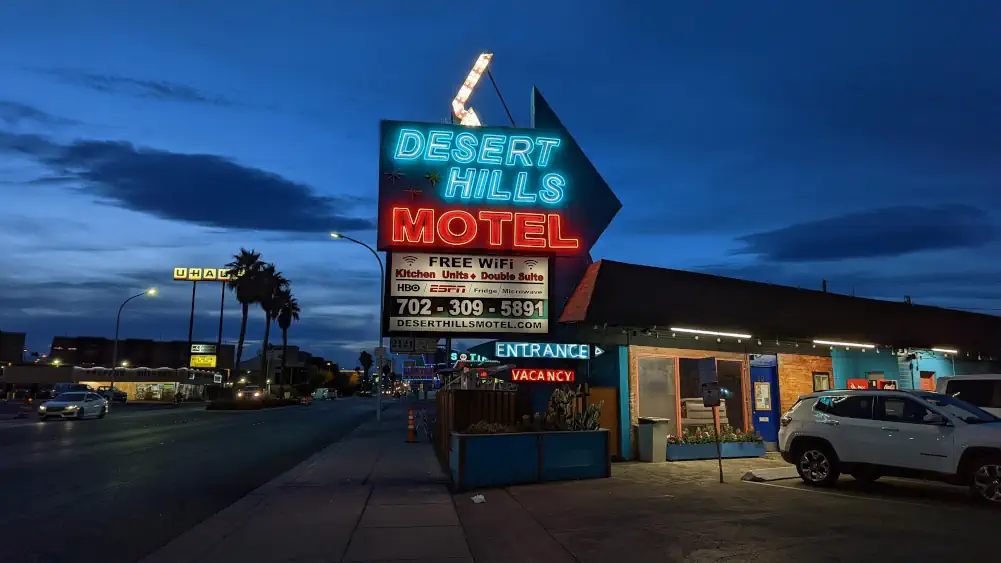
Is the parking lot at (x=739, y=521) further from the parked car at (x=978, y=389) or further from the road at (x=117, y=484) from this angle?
the road at (x=117, y=484)

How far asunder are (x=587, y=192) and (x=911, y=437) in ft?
37.4

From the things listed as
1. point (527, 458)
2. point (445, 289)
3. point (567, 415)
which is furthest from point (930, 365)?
point (445, 289)

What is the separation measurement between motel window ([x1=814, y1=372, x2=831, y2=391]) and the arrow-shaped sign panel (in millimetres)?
8329

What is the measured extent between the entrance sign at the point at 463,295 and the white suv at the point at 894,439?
623 cm

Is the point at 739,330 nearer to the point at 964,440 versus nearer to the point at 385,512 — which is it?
the point at 964,440

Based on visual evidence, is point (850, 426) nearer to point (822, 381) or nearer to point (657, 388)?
point (657, 388)

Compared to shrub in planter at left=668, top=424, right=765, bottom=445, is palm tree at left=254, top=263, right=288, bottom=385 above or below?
above

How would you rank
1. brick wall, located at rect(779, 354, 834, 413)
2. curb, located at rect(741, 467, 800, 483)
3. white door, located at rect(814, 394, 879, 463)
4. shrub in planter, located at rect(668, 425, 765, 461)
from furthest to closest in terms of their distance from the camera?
brick wall, located at rect(779, 354, 834, 413) < shrub in planter, located at rect(668, 425, 765, 461) < curb, located at rect(741, 467, 800, 483) < white door, located at rect(814, 394, 879, 463)

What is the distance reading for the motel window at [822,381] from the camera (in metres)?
19.5

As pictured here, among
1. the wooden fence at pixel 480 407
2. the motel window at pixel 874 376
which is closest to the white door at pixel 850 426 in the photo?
the wooden fence at pixel 480 407

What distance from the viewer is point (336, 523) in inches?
340

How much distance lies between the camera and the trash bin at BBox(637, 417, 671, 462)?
49.1 feet

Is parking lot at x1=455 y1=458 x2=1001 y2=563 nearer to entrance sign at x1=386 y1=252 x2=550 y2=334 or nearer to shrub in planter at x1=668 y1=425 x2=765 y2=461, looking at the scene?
shrub in planter at x1=668 y1=425 x2=765 y2=461

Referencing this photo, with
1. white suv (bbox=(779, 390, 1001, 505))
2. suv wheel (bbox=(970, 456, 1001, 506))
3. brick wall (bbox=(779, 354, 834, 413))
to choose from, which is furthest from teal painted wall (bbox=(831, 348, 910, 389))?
suv wheel (bbox=(970, 456, 1001, 506))
